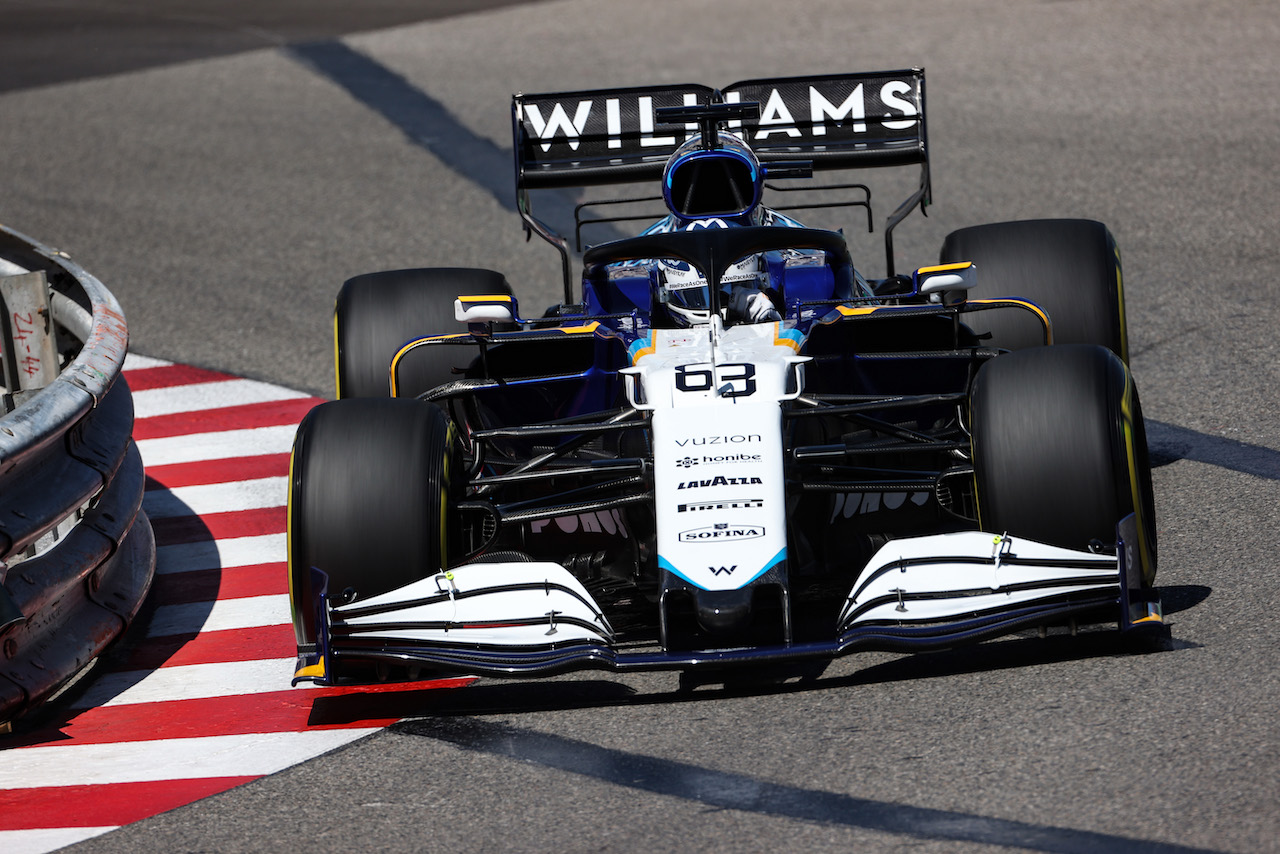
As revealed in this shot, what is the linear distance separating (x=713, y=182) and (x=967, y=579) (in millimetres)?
2148

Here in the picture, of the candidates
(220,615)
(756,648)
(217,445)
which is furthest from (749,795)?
(217,445)

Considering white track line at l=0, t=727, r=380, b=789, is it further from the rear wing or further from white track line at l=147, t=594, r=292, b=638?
the rear wing

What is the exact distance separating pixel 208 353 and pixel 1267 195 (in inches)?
242

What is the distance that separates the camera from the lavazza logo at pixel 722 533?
15.2 ft

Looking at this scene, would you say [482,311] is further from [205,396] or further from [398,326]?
[205,396]

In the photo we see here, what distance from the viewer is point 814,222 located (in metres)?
10.0

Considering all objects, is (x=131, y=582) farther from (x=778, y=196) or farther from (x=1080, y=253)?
(x=778, y=196)

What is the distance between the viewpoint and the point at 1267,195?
990 cm

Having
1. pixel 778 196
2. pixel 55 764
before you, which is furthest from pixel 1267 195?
pixel 55 764

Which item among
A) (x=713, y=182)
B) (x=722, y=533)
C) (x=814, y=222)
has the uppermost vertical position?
(x=713, y=182)

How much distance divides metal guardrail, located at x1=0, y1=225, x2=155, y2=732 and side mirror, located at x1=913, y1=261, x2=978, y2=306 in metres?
2.70

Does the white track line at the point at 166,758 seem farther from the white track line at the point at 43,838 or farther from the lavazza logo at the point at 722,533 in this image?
the lavazza logo at the point at 722,533

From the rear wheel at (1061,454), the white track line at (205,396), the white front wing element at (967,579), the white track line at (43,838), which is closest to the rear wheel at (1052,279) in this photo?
the rear wheel at (1061,454)


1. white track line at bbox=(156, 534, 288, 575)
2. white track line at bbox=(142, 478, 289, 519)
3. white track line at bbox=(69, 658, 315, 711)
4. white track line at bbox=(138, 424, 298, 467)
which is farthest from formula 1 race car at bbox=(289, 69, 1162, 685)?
white track line at bbox=(138, 424, 298, 467)
